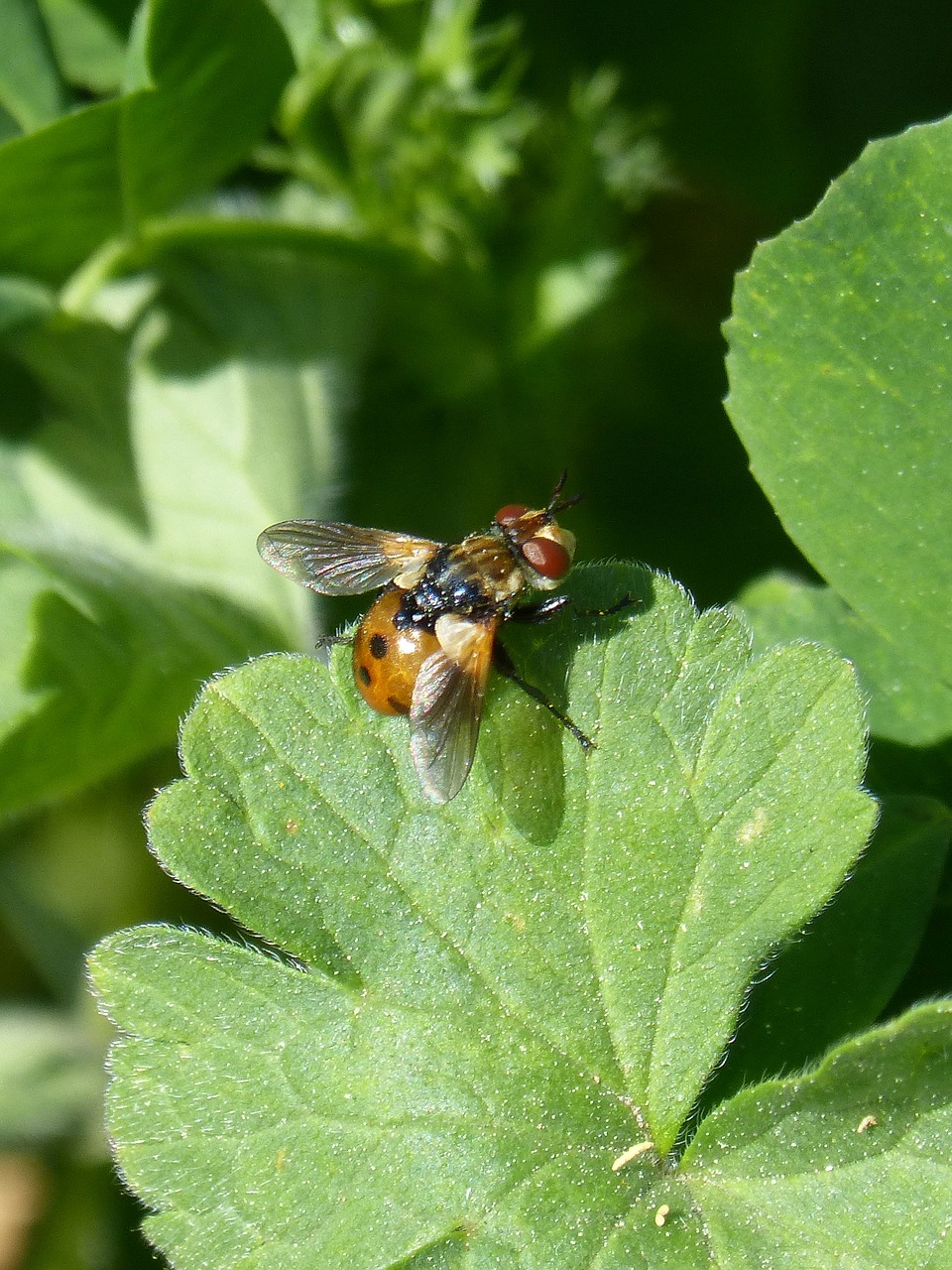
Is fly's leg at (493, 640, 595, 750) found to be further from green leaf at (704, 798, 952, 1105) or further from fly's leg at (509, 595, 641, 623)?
green leaf at (704, 798, 952, 1105)

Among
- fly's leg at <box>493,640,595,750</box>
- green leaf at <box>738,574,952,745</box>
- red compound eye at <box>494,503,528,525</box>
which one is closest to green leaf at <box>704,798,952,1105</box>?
green leaf at <box>738,574,952,745</box>

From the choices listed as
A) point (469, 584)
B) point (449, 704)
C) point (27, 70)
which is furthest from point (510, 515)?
point (27, 70)

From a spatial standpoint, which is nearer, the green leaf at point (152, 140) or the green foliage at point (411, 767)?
the green foliage at point (411, 767)

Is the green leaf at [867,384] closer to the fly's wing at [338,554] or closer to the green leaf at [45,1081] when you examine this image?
the fly's wing at [338,554]

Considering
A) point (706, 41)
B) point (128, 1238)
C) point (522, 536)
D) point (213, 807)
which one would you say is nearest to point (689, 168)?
point (706, 41)

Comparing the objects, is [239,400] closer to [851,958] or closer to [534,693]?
[534,693]

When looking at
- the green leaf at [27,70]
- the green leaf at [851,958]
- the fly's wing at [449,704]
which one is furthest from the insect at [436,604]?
the green leaf at [27,70]
